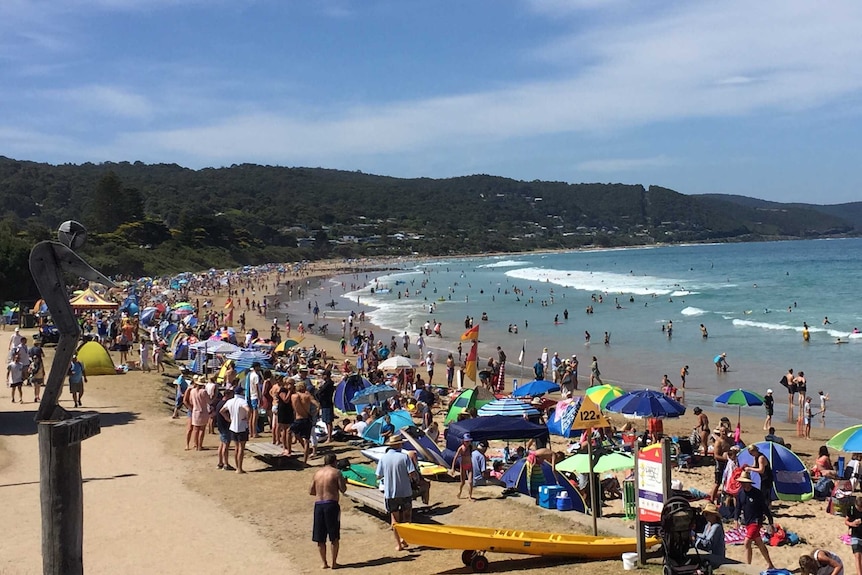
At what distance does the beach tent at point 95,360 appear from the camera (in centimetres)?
1923

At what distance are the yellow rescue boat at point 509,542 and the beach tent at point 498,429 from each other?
2.51 metres

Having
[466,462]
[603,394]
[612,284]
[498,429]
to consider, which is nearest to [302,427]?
[466,462]

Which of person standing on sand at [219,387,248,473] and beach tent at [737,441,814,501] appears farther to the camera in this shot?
person standing on sand at [219,387,248,473]

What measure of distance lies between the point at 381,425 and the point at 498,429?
3213mm

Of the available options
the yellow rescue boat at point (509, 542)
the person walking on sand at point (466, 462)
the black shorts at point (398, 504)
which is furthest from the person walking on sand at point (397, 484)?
the person walking on sand at point (466, 462)

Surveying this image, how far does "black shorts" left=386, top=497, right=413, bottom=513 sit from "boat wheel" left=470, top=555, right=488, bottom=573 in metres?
1.21

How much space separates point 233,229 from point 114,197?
77.1ft

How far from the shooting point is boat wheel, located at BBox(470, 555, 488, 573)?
750 centimetres

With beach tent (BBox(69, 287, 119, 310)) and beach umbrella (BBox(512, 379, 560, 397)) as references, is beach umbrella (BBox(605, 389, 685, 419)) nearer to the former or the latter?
beach umbrella (BBox(512, 379, 560, 397))

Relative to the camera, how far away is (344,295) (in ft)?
209

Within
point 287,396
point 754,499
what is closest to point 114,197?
point 287,396

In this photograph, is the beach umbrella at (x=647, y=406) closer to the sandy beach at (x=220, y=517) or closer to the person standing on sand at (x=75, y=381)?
the sandy beach at (x=220, y=517)

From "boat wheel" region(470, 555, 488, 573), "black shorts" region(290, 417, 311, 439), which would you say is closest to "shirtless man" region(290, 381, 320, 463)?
"black shorts" region(290, 417, 311, 439)

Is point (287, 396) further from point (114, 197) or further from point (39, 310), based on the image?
point (114, 197)
